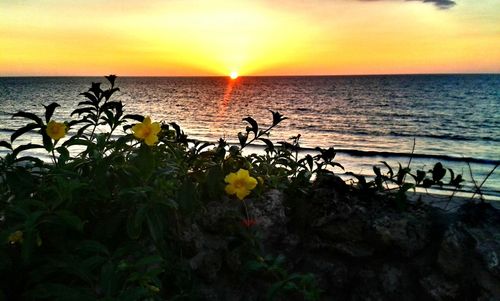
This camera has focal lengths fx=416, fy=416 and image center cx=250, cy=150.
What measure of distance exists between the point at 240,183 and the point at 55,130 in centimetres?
106

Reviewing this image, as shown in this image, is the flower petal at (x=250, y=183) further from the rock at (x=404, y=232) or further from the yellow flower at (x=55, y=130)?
the yellow flower at (x=55, y=130)

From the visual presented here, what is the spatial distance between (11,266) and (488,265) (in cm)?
238

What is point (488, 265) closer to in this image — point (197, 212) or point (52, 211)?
point (197, 212)

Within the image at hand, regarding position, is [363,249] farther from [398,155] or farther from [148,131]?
[398,155]

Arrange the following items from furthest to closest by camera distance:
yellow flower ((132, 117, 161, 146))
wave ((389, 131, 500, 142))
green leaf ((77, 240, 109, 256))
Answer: wave ((389, 131, 500, 142)) < yellow flower ((132, 117, 161, 146)) < green leaf ((77, 240, 109, 256))

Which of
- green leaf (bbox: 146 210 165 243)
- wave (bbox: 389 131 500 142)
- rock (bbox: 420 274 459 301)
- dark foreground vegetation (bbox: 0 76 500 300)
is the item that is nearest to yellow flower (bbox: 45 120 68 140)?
dark foreground vegetation (bbox: 0 76 500 300)

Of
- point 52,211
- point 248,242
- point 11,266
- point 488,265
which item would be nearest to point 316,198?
point 248,242

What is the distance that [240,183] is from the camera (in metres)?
2.24

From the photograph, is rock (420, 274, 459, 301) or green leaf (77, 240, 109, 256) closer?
Result: green leaf (77, 240, 109, 256)

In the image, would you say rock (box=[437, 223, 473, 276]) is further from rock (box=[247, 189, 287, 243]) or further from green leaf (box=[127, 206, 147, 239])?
green leaf (box=[127, 206, 147, 239])

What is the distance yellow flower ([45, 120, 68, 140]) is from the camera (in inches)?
89.5

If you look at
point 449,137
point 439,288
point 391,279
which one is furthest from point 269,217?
point 449,137

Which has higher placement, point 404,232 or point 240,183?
Answer: point 240,183

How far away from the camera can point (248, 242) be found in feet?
7.43
